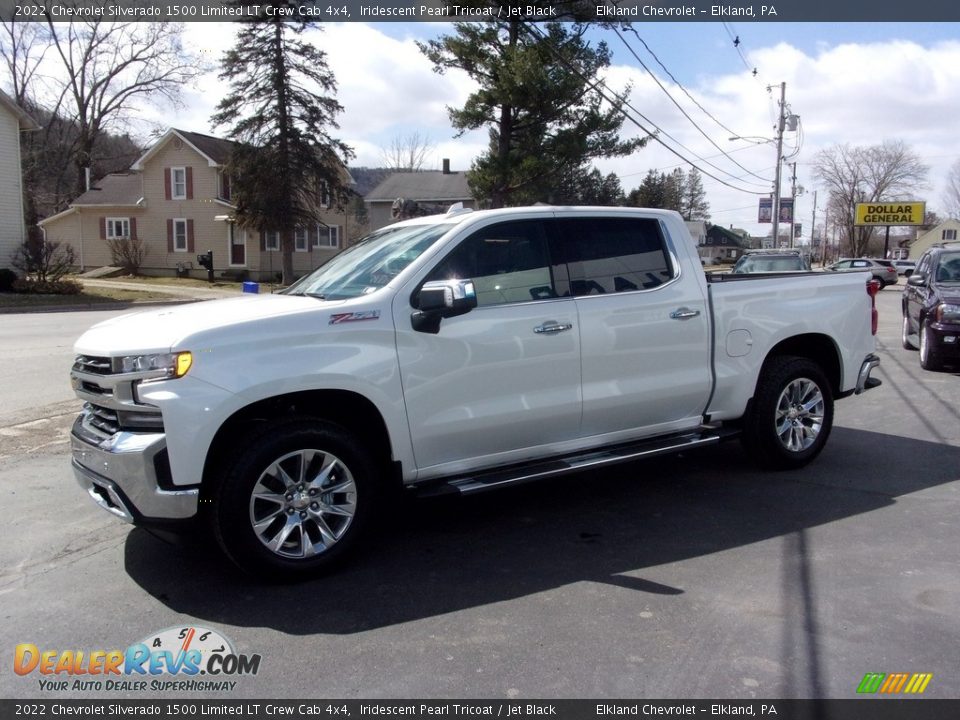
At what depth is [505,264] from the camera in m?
4.97

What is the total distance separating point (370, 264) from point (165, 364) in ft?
5.21

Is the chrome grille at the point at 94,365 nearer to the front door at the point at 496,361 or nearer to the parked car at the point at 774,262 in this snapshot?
the front door at the point at 496,361

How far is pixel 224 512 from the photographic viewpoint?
399 centimetres

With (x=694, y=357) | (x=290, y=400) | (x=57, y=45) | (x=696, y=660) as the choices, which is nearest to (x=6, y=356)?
(x=290, y=400)

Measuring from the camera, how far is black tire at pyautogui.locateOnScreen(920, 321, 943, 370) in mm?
10828

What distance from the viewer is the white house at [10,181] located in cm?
2942

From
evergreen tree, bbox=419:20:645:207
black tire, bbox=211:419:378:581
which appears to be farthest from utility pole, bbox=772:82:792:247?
black tire, bbox=211:419:378:581

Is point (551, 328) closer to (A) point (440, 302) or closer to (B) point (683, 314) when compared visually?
(A) point (440, 302)

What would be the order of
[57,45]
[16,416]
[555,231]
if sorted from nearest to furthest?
[555,231] → [16,416] → [57,45]

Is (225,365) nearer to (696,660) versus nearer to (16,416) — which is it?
(696,660)

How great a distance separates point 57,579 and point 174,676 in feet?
4.55

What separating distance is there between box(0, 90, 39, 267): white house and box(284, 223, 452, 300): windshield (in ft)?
97.0

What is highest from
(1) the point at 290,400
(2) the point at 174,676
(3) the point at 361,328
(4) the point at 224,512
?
(3) the point at 361,328

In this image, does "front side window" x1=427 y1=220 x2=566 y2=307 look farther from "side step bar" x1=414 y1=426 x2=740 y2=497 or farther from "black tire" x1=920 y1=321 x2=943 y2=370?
"black tire" x1=920 y1=321 x2=943 y2=370
